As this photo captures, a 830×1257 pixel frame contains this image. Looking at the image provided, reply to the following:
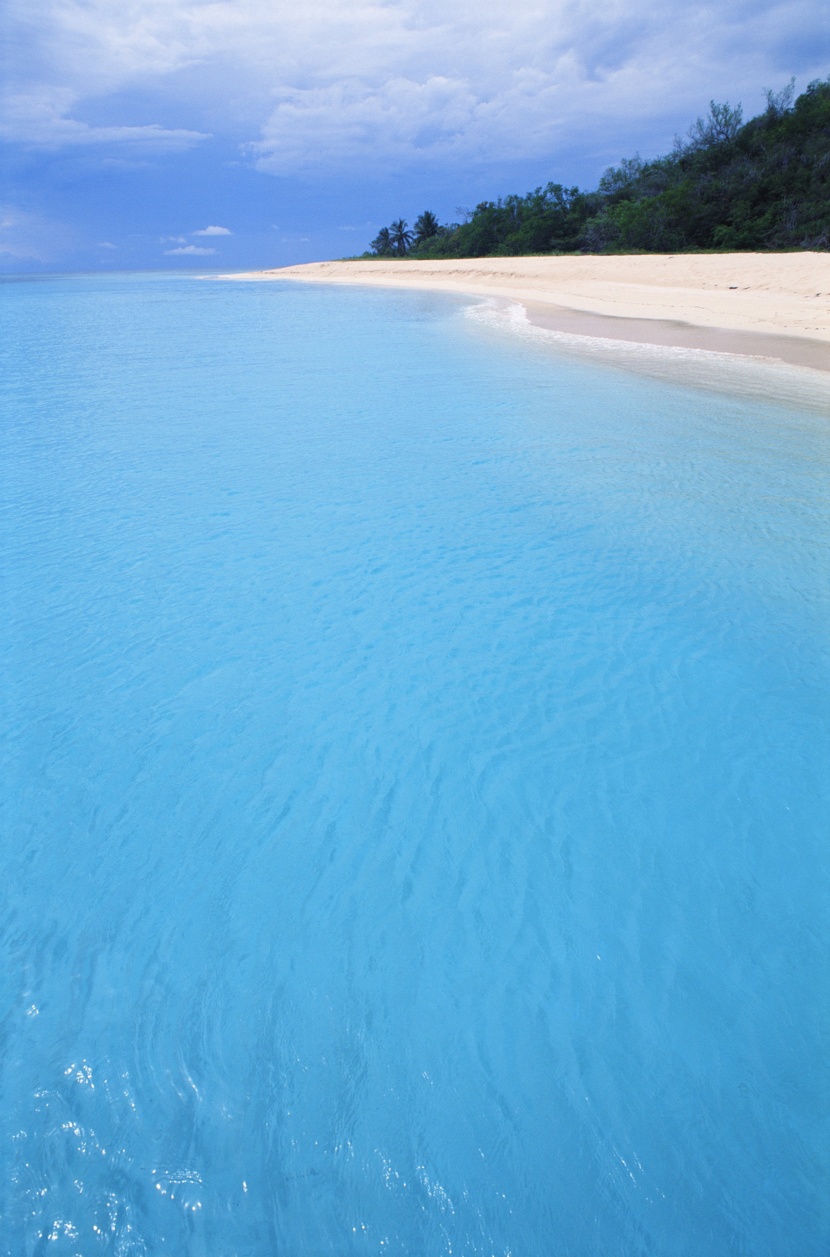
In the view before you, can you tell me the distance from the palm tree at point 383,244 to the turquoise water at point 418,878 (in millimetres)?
76006

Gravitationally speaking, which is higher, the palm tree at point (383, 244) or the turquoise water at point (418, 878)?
the palm tree at point (383, 244)

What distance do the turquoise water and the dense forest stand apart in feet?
93.6

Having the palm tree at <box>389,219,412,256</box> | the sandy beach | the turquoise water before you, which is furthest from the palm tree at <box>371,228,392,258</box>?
the turquoise water

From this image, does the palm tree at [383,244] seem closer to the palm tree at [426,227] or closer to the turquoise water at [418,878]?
the palm tree at [426,227]

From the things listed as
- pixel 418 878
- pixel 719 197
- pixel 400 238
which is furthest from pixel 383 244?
pixel 418 878

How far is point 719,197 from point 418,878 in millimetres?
39765

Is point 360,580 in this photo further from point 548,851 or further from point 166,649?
point 548,851

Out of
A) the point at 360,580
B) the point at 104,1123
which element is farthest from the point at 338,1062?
the point at 360,580

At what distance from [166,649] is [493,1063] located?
311cm

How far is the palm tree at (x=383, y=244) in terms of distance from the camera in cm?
7120

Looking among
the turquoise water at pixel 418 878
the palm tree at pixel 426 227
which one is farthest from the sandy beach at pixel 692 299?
the palm tree at pixel 426 227

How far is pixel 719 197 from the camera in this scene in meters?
32.4

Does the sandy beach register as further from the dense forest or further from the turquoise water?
the turquoise water

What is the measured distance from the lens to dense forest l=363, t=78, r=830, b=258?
2902 cm
